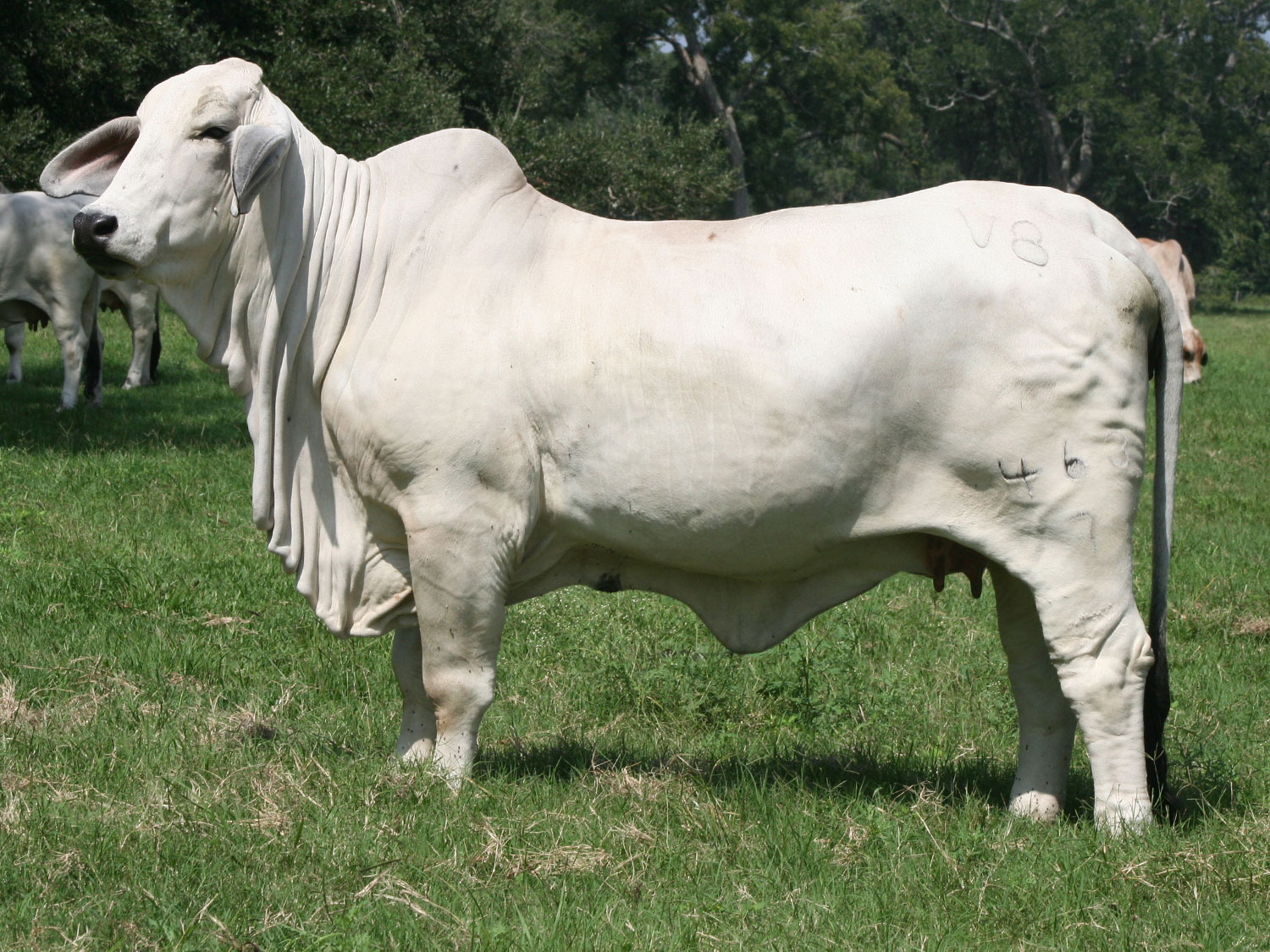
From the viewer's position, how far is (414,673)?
453 cm

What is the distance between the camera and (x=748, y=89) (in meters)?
41.4

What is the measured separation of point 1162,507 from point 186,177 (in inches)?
117

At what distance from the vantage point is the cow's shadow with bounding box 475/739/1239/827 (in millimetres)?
4414

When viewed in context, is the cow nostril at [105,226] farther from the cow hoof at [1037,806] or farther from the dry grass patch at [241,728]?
the cow hoof at [1037,806]

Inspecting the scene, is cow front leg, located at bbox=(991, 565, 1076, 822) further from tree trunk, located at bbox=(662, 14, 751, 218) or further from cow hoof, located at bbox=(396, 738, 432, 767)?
tree trunk, located at bbox=(662, 14, 751, 218)

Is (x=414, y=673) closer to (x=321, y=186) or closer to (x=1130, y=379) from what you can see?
(x=321, y=186)

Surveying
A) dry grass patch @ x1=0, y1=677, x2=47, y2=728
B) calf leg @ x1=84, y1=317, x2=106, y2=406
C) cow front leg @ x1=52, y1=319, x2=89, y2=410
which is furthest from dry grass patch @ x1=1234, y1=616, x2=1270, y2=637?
calf leg @ x1=84, y1=317, x2=106, y2=406

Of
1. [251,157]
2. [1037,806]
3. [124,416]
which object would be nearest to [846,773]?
[1037,806]

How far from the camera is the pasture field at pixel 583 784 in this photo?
3.44m

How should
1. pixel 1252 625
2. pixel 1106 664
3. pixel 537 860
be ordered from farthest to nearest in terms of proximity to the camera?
pixel 1252 625
pixel 1106 664
pixel 537 860

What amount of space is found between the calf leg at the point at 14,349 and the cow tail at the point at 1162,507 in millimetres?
12399

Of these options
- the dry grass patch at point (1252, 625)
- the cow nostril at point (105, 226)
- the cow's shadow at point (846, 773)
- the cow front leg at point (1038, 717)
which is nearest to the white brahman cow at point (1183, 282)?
the dry grass patch at point (1252, 625)

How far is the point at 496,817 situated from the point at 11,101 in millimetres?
13857

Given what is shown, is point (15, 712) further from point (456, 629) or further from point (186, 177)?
point (186, 177)
